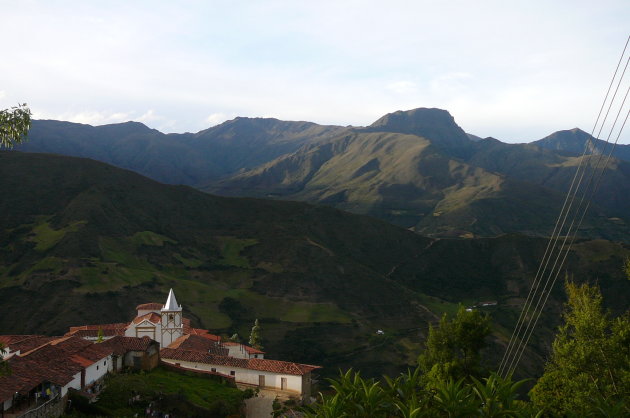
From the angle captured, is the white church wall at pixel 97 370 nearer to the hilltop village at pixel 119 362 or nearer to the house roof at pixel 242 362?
the hilltop village at pixel 119 362

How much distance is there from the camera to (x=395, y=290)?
124 meters

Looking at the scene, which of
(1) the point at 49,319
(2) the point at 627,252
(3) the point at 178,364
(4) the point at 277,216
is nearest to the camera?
(3) the point at 178,364

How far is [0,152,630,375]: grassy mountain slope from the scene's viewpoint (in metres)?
95.9

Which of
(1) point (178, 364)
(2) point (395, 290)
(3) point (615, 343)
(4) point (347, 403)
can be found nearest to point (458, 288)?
(2) point (395, 290)

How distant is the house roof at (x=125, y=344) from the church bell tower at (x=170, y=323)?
15129mm

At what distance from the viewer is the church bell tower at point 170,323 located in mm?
64875

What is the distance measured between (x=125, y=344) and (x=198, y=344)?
13.6m

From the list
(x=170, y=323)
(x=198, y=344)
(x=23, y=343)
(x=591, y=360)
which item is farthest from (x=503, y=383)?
(x=170, y=323)

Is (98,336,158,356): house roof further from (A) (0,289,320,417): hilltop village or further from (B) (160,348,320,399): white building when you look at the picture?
(B) (160,348,320,399): white building

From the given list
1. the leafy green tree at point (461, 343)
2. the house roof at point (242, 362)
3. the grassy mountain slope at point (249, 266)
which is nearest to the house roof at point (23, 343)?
the house roof at point (242, 362)

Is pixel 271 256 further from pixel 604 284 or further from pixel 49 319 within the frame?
pixel 604 284

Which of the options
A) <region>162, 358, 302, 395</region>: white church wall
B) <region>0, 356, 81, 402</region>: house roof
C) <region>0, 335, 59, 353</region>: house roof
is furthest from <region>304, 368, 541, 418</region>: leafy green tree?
<region>0, 335, 59, 353</region>: house roof

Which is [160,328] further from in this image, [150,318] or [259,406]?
[259,406]

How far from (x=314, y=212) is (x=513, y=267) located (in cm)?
5639
